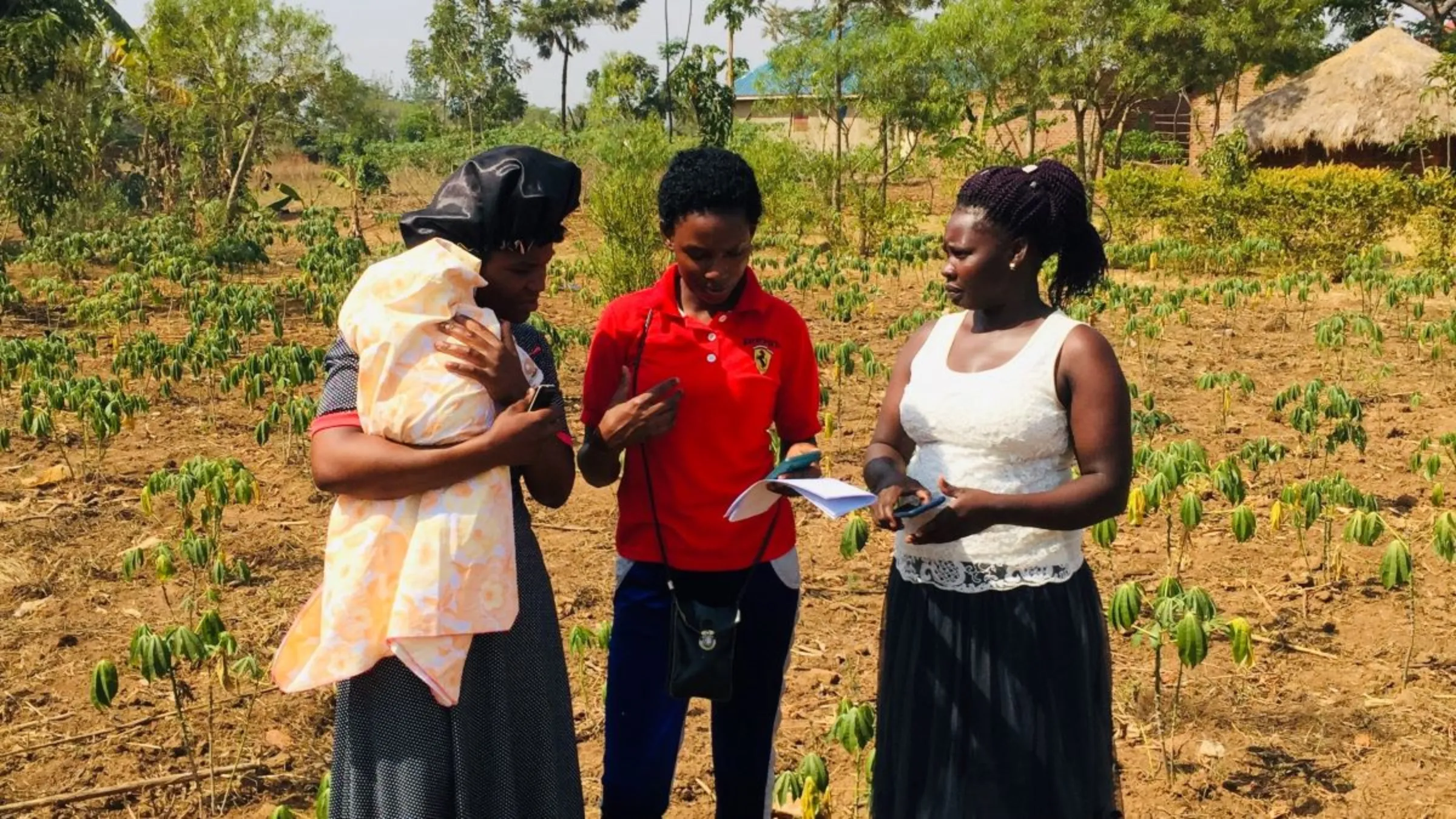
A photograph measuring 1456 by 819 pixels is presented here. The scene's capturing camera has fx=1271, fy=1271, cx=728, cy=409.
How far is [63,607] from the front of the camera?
4.03 metres

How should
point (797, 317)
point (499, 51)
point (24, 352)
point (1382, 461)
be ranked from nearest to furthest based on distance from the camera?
1. point (797, 317)
2. point (1382, 461)
3. point (24, 352)
4. point (499, 51)

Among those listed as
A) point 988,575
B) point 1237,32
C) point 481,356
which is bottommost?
point 988,575

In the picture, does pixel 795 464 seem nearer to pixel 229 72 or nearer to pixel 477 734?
pixel 477 734

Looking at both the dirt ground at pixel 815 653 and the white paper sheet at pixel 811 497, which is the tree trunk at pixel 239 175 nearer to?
the dirt ground at pixel 815 653

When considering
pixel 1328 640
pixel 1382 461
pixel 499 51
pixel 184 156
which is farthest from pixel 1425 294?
pixel 499 51

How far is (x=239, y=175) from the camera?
16.6m

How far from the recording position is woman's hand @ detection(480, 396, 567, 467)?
169 cm

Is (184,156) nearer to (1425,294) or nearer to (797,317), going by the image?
(1425,294)

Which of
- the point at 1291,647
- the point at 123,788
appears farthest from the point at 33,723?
the point at 1291,647

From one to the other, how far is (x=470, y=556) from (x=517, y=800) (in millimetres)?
376

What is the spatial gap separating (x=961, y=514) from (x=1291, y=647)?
2.42 metres

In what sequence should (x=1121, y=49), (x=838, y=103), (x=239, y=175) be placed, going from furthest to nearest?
1. (x=838, y=103)
2. (x=1121, y=49)
3. (x=239, y=175)

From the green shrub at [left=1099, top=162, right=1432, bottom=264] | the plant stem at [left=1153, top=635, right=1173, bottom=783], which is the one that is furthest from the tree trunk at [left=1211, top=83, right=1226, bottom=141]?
the plant stem at [left=1153, top=635, right=1173, bottom=783]

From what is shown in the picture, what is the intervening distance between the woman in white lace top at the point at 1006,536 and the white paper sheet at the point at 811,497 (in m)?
0.07
